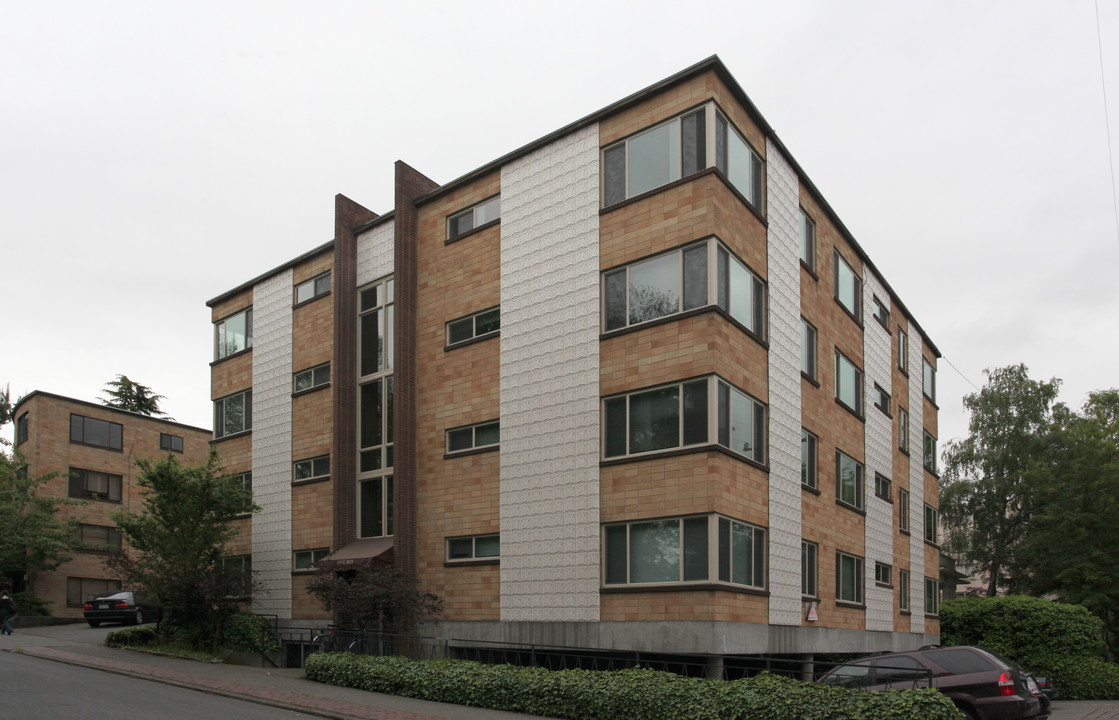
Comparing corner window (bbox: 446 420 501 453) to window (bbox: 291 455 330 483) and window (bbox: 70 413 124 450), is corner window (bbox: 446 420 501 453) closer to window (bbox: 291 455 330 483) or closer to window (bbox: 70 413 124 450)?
window (bbox: 291 455 330 483)

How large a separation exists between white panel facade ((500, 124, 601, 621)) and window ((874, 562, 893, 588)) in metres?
11.6

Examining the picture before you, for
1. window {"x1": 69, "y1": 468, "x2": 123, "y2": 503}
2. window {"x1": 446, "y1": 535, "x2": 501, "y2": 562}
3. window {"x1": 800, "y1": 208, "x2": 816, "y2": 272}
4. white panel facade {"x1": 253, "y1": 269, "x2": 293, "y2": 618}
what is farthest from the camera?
window {"x1": 69, "y1": 468, "x2": 123, "y2": 503}

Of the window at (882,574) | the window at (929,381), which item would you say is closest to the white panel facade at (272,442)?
the window at (882,574)

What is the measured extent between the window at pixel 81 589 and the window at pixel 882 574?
30.2 metres

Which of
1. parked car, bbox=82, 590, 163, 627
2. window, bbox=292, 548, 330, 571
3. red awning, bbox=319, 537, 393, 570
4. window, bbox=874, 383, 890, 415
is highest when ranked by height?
window, bbox=874, 383, 890, 415

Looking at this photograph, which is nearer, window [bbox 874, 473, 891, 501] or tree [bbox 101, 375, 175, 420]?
window [bbox 874, 473, 891, 501]

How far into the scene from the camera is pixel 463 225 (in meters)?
23.7

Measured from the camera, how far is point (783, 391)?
71.0 ft

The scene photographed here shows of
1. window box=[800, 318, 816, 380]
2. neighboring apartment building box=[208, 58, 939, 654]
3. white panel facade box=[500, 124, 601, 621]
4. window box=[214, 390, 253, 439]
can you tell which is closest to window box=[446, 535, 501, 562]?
neighboring apartment building box=[208, 58, 939, 654]

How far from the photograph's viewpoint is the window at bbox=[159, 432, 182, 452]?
47.8 meters

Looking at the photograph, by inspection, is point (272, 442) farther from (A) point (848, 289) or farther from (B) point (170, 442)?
(B) point (170, 442)

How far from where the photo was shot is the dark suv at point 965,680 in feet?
50.3

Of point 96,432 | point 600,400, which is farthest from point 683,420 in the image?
point 96,432

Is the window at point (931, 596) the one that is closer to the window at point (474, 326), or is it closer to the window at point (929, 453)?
the window at point (929, 453)
